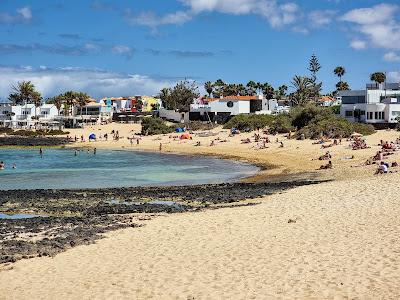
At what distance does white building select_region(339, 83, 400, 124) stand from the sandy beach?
49.3 m

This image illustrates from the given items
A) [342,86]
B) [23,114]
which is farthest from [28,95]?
[342,86]

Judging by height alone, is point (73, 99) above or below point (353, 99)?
above

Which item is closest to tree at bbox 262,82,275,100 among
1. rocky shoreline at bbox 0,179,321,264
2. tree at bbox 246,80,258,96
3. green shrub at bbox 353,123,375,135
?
tree at bbox 246,80,258,96

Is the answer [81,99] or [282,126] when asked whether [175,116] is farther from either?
[282,126]

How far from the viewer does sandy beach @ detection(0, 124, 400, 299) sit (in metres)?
10.8

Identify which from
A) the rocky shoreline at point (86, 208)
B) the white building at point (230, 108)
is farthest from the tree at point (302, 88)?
the rocky shoreline at point (86, 208)

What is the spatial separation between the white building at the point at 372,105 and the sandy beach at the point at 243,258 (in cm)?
4934

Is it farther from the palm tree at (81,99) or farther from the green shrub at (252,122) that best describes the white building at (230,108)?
the palm tree at (81,99)

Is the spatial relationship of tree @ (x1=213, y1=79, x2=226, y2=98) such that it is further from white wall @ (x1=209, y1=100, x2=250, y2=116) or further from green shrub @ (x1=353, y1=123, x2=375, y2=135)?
green shrub @ (x1=353, y1=123, x2=375, y2=135)

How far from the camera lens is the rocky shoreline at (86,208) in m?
15.6

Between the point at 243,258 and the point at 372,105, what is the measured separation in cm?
6151

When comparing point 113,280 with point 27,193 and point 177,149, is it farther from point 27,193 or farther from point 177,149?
point 177,149

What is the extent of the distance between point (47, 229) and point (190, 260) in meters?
6.44

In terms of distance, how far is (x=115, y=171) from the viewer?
43250 millimetres
